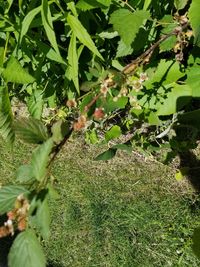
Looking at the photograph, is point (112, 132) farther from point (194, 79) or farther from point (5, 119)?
point (5, 119)

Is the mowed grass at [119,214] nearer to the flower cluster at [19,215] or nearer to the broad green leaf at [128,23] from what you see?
the broad green leaf at [128,23]

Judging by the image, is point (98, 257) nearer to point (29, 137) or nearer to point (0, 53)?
point (0, 53)

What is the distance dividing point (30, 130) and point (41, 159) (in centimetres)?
11

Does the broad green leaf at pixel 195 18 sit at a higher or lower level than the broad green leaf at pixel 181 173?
higher

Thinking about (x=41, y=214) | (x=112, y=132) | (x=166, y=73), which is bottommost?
(x=112, y=132)

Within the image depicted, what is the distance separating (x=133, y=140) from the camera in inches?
107

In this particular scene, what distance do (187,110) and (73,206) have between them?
832 mm

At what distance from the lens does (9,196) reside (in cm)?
137

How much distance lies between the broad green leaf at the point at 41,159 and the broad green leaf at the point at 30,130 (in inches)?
3.4

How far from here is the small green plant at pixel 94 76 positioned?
141 centimetres

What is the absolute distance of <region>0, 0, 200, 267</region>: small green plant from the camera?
1.41 metres

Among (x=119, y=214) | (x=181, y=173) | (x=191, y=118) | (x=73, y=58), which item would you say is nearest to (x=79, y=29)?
(x=73, y=58)

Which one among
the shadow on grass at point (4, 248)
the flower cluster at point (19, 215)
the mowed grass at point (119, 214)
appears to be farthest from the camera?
the shadow on grass at point (4, 248)

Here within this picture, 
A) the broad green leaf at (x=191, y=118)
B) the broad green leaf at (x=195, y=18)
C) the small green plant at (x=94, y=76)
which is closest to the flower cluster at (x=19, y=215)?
the small green plant at (x=94, y=76)
